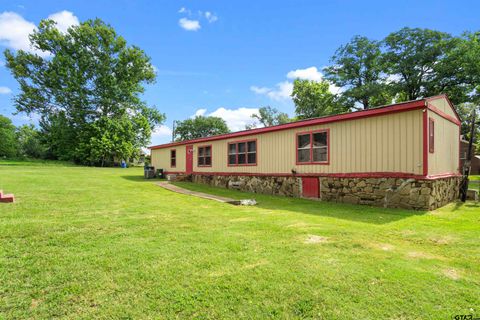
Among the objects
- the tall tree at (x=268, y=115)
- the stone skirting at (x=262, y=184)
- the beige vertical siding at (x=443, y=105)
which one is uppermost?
the tall tree at (x=268, y=115)

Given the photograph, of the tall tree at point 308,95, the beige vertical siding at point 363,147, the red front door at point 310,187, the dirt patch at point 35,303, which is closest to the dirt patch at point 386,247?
the dirt patch at point 35,303

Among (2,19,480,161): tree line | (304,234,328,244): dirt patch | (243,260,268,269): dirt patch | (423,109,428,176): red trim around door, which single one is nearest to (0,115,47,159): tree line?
(2,19,480,161): tree line

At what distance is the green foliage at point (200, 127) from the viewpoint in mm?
55625

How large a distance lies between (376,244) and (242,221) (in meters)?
2.52

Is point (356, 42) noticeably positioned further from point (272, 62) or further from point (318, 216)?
point (318, 216)

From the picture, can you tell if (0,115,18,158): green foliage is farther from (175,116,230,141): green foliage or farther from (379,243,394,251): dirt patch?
(379,243,394,251): dirt patch

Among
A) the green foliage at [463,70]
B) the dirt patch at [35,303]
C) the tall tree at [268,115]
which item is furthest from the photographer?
the tall tree at [268,115]

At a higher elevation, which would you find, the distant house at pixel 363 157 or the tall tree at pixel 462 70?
the tall tree at pixel 462 70

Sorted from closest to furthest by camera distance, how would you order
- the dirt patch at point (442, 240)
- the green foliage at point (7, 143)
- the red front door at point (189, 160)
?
the dirt patch at point (442, 240) → the red front door at point (189, 160) → the green foliage at point (7, 143)

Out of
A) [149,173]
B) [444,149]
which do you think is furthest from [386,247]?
[149,173]

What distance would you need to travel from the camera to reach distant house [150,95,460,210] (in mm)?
7555

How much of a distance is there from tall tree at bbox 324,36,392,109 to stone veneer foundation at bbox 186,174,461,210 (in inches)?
598

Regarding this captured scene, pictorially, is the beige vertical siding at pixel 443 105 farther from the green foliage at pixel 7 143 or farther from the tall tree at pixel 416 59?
the green foliage at pixel 7 143

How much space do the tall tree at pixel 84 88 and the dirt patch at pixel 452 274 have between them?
29.3 metres
